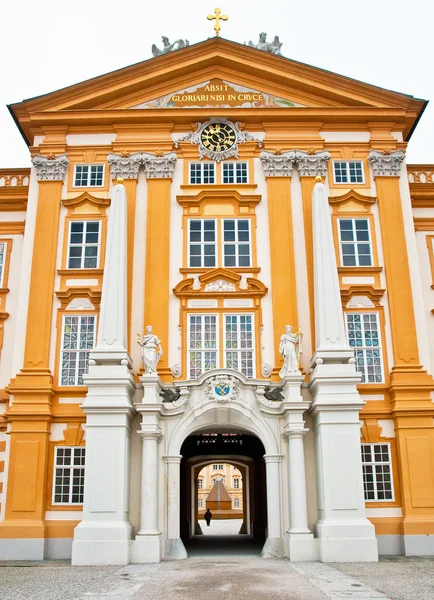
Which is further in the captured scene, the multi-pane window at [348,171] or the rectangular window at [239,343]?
the multi-pane window at [348,171]

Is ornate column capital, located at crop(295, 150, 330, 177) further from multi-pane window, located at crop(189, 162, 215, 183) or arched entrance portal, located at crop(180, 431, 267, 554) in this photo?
arched entrance portal, located at crop(180, 431, 267, 554)

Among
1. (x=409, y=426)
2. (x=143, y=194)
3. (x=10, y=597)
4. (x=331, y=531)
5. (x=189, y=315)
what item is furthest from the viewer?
(x=143, y=194)

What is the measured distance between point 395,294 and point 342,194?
167 inches

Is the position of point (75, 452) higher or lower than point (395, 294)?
lower

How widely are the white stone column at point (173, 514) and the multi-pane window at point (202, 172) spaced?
10.3 metres

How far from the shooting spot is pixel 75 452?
22.8 m

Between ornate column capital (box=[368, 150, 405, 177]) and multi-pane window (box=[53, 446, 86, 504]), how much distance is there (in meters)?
14.5

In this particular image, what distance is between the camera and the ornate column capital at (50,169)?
25.9 m

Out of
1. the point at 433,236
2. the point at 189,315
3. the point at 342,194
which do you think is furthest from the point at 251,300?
the point at 433,236

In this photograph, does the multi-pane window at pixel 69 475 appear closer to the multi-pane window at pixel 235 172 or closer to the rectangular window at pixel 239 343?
the rectangular window at pixel 239 343

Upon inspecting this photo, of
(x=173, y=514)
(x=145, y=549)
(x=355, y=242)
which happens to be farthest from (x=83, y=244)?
(x=145, y=549)

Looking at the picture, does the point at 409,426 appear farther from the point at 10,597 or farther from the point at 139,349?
the point at 10,597

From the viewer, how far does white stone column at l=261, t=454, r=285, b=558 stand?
68.1 feet

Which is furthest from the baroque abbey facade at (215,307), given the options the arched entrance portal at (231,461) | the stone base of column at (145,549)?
the arched entrance portal at (231,461)
